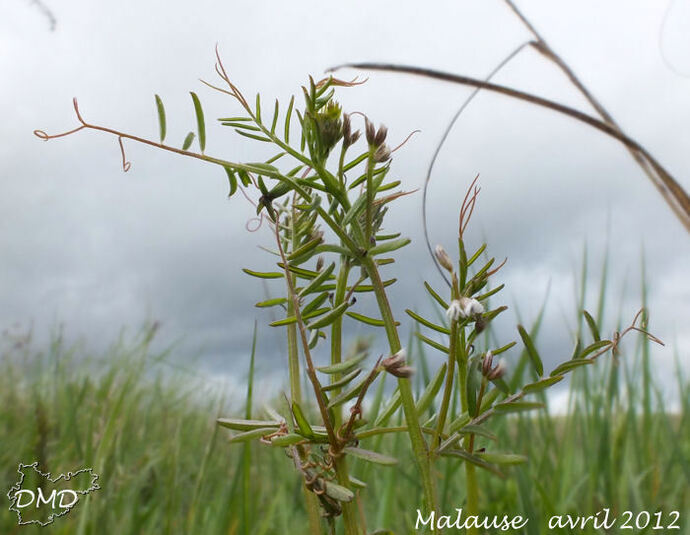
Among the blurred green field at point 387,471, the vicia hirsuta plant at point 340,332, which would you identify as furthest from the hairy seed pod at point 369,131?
the blurred green field at point 387,471

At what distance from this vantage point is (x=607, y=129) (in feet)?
1.94

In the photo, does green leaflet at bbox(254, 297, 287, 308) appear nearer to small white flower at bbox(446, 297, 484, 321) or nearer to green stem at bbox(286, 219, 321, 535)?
green stem at bbox(286, 219, 321, 535)

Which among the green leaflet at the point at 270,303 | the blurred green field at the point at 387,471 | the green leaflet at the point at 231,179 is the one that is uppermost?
the green leaflet at the point at 231,179

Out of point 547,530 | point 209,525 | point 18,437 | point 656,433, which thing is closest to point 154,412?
point 18,437

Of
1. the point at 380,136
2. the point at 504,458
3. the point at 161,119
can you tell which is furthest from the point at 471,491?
the point at 161,119

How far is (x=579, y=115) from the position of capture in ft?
1.92

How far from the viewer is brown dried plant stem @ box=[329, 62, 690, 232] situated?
0.57 meters

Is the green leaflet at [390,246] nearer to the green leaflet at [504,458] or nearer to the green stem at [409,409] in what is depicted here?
the green stem at [409,409]

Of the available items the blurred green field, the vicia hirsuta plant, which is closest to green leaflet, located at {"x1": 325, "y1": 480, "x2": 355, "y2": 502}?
the vicia hirsuta plant

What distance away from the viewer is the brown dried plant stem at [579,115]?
57 centimetres

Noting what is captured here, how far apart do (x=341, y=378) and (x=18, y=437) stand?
1790 millimetres

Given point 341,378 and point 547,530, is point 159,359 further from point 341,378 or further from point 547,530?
point 341,378

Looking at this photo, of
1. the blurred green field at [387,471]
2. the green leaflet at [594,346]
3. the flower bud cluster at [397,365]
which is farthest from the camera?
the blurred green field at [387,471]

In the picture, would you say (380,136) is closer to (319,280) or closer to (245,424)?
(319,280)
